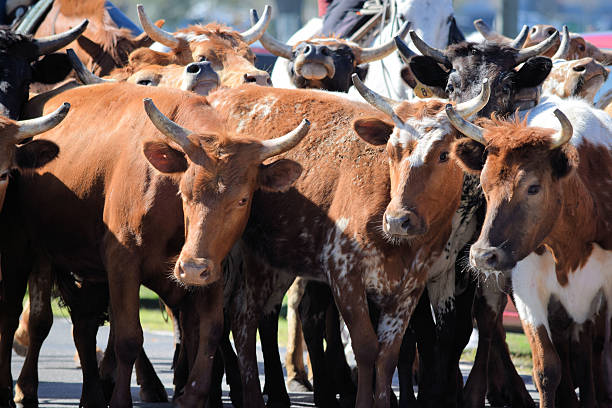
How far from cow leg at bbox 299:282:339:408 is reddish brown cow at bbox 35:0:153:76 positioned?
3108 mm

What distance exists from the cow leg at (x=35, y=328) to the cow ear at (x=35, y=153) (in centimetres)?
142

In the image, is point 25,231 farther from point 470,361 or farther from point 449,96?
point 470,361

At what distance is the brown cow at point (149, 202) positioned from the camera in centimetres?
665

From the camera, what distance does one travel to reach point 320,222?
23.9 ft

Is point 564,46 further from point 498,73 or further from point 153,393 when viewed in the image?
point 153,393

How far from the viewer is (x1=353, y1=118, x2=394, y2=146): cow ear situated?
23.6ft

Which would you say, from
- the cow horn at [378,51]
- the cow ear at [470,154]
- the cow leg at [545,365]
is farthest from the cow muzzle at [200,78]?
the cow leg at [545,365]

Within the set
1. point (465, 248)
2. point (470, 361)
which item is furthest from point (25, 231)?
point (470, 361)

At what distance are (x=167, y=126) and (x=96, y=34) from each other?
3.91 m

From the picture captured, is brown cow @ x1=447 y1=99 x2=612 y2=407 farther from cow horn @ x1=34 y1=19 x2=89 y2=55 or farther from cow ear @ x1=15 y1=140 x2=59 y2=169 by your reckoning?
cow horn @ x1=34 y1=19 x2=89 y2=55

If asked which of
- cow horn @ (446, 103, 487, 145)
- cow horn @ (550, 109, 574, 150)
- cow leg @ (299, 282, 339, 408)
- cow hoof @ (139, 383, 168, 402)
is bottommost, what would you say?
cow hoof @ (139, 383, 168, 402)

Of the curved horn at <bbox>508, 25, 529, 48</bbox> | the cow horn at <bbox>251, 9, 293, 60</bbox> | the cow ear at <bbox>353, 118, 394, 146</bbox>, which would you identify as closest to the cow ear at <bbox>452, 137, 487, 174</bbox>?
the cow ear at <bbox>353, 118, 394, 146</bbox>

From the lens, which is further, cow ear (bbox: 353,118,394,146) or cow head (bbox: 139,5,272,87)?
cow head (bbox: 139,5,272,87)

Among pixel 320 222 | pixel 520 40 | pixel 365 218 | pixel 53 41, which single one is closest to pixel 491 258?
pixel 365 218
